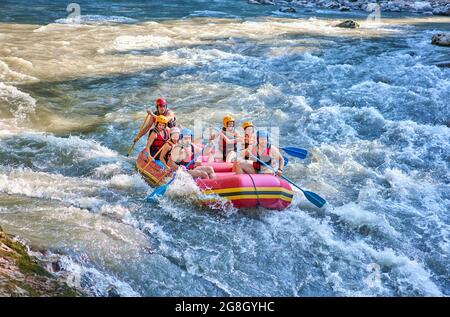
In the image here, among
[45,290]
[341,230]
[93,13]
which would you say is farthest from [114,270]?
[93,13]

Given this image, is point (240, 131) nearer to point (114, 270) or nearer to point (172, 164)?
point (172, 164)

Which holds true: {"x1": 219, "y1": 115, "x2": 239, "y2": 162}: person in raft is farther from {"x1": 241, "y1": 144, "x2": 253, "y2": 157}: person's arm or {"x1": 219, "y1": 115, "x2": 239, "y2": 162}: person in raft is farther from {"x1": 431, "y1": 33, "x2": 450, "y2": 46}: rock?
{"x1": 431, "y1": 33, "x2": 450, "y2": 46}: rock

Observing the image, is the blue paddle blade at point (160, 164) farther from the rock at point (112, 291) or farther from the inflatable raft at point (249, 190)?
the rock at point (112, 291)

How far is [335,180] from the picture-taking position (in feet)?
23.4

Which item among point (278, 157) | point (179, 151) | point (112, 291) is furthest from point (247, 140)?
point (112, 291)

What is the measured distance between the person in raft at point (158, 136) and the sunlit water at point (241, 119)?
474 millimetres

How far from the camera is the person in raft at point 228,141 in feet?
22.7

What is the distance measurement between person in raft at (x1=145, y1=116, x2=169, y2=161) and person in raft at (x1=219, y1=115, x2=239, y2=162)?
0.80 meters

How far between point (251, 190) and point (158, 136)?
1.91 m

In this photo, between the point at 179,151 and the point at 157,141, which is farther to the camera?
the point at 157,141

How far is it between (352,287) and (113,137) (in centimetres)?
514

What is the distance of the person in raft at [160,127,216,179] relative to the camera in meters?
6.60

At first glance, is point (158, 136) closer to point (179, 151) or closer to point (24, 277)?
point (179, 151)

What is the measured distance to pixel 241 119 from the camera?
9648mm
